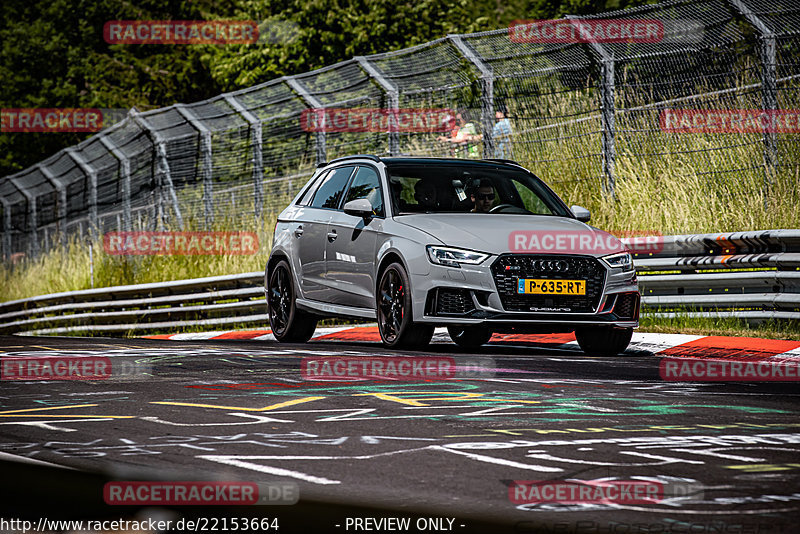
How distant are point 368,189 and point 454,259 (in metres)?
2.01

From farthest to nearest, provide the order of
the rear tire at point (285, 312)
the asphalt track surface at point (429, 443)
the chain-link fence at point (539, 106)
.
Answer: the chain-link fence at point (539, 106)
the rear tire at point (285, 312)
the asphalt track surface at point (429, 443)

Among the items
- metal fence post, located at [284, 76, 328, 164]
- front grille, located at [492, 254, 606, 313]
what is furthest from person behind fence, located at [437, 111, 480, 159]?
front grille, located at [492, 254, 606, 313]

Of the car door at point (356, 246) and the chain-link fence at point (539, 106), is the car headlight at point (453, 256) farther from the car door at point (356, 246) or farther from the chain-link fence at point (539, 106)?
the chain-link fence at point (539, 106)

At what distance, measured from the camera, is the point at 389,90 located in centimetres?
1753

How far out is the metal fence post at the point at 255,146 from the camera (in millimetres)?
20000

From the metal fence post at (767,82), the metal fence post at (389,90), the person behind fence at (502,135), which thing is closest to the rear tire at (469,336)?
the metal fence post at (767,82)

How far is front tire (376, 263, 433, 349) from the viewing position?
10656 mm

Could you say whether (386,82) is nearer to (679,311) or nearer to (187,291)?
(187,291)

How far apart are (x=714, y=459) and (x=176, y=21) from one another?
4221 cm

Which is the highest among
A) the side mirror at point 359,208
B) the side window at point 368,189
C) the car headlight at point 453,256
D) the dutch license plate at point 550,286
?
the side window at point 368,189

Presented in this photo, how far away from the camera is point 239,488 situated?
4824 mm

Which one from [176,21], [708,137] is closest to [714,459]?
[708,137]

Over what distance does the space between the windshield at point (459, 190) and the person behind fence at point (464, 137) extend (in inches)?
226

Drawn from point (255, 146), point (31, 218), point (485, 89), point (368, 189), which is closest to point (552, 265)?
point (368, 189)
